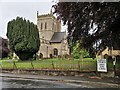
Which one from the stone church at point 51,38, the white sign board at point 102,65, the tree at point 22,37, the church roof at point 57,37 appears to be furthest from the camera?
the church roof at point 57,37

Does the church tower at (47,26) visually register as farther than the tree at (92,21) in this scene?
Yes

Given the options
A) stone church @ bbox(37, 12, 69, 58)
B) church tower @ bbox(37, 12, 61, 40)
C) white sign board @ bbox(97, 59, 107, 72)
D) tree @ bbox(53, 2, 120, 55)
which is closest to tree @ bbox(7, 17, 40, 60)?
white sign board @ bbox(97, 59, 107, 72)

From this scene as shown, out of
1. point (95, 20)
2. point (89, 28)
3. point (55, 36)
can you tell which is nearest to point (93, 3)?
point (95, 20)

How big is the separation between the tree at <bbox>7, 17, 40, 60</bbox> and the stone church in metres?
33.1

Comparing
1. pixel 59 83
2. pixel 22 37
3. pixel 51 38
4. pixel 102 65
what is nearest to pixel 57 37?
pixel 51 38

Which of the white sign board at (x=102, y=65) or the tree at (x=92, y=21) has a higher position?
the tree at (x=92, y=21)

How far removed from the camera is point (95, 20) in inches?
667

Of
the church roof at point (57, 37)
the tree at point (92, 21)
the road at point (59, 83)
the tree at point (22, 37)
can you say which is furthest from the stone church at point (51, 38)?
the road at point (59, 83)

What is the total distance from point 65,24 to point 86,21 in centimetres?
219

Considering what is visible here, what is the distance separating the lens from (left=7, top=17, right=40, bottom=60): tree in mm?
43406

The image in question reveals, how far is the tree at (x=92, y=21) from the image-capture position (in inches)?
650

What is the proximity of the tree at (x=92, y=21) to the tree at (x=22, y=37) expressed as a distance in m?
24.4

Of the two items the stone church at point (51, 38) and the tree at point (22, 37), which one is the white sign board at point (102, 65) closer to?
the tree at point (22, 37)

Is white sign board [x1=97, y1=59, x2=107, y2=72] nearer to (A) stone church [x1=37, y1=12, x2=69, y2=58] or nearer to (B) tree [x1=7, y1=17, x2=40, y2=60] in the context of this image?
(B) tree [x1=7, y1=17, x2=40, y2=60]
